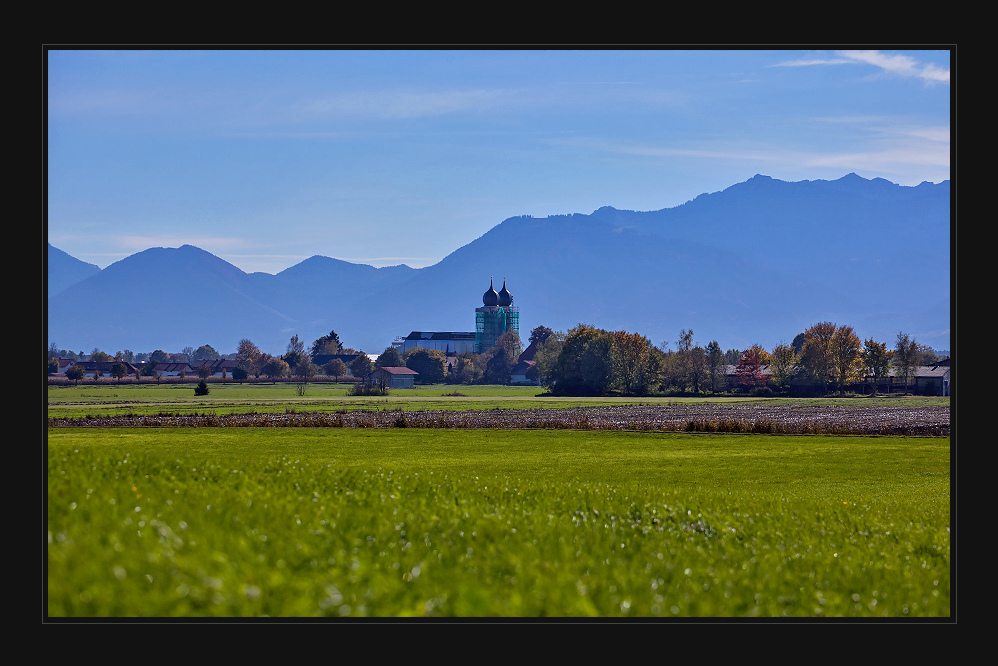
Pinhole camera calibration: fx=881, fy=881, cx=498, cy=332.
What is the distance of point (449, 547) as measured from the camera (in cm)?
1207

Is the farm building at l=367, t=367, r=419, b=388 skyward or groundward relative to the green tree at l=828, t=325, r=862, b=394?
groundward

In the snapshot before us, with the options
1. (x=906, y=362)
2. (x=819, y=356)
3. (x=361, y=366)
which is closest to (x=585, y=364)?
(x=819, y=356)

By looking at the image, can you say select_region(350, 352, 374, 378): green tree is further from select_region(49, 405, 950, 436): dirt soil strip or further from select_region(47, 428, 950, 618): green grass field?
select_region(47, 428, 950, 618): green grass field

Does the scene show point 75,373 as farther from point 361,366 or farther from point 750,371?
point 750,371

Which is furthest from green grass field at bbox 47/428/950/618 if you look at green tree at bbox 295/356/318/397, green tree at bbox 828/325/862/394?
green tree at bbox 295/356/318/397

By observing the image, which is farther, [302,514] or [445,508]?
[445,508]

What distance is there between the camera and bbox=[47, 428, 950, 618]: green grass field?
8.77 metres

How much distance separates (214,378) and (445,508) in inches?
6941

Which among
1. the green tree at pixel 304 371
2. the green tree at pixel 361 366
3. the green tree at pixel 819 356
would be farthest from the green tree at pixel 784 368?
the green tree at pixel 304 371

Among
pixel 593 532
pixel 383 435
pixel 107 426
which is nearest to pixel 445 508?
pixel 593 532

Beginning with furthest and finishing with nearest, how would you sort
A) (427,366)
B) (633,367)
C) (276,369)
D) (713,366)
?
(427,366), (276,369), (713,366), (633,367)

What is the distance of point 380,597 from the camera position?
30.0ft
